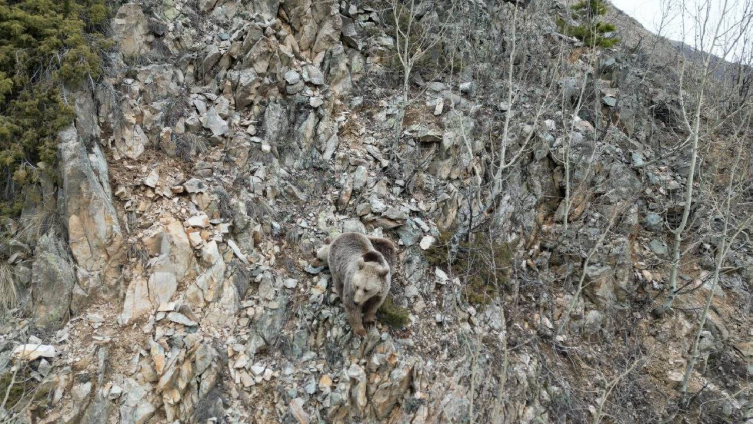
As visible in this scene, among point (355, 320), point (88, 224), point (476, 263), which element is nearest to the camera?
point (88, 224)

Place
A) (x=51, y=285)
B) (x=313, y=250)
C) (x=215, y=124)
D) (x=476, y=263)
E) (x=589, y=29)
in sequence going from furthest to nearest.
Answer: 1. (x=589, y=29)
2. (x=215, y=124)
3. (x=476, y=263)
4. (x=313, y=250)
5. (x=51, y=285)

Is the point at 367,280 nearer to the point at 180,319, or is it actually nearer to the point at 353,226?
the point at 353,226

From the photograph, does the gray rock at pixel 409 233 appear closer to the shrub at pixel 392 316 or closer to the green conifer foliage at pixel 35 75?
the shrub at pixel 392 316

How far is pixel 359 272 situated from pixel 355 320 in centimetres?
98

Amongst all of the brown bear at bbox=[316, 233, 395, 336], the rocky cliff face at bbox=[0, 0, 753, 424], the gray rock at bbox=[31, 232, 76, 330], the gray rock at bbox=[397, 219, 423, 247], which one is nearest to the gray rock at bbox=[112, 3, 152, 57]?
the rocky cliff face at bbox=[0, 0, 753, 424]

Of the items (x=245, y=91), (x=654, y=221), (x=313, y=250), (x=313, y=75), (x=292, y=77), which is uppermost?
(x=313, y=75)

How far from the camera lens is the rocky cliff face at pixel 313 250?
6082 millimetres

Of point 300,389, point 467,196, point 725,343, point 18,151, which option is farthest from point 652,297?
point 18,151

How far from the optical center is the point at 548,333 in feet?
26.0

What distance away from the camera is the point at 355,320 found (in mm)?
6660

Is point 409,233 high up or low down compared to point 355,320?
up

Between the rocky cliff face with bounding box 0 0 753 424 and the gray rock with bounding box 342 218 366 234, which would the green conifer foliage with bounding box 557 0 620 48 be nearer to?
the rocky cliff face with bounding box 0 0 753 424

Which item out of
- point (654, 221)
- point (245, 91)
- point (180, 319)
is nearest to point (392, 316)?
point (180, 319)

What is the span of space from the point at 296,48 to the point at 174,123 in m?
3.76
